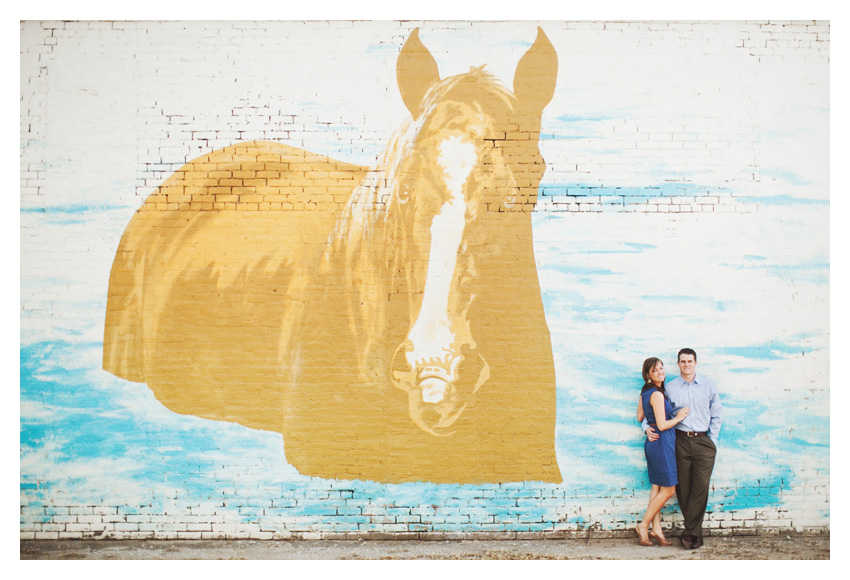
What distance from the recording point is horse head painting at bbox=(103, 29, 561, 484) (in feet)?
19.7

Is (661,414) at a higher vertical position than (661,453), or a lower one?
higher

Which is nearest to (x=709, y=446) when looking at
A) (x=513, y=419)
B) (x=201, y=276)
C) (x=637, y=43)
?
(x=513, y=419)

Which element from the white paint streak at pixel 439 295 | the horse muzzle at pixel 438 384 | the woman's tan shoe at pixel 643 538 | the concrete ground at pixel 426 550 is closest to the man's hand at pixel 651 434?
the woman's tan shoe at pixel 643 538

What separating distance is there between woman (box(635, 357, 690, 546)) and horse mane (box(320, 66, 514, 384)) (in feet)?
7.85

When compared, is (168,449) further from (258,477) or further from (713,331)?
(713,331)

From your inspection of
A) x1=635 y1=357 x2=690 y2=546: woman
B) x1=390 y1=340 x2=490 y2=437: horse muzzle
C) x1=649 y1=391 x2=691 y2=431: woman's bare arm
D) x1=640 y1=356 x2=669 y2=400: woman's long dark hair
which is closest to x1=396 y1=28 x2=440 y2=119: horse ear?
x1=390 y1=340 x2=490 y2=437: horse muzzle

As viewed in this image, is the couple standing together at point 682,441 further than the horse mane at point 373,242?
No

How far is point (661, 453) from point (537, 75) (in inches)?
139

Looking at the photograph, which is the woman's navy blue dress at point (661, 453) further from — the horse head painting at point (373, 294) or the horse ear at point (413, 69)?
the horse ear at point (413, 69)

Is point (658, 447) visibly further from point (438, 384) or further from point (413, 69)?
point (413, 69)

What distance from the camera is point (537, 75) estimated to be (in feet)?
19.9

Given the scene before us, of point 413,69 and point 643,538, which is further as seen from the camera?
point 413,69

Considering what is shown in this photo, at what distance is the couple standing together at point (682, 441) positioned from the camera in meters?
5.82

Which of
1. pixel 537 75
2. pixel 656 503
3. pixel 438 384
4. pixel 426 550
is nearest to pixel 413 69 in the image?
pixel 537 75
